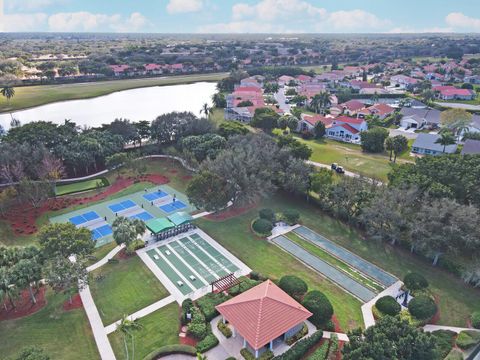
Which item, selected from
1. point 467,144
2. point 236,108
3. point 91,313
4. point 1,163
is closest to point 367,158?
point 467,144

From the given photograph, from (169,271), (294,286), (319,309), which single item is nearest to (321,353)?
(319,309)

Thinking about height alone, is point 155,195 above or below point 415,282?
below

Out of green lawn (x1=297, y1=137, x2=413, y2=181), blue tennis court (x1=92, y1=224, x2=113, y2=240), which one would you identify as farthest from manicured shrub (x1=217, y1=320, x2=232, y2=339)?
green lawn (x1=297, y1=137, x2=413, y2=181)

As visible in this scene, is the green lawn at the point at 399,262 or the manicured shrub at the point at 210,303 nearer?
the manicured shrub at the point at 210,303

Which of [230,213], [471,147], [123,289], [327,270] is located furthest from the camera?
[471,147]

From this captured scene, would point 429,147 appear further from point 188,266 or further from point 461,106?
point 188,266

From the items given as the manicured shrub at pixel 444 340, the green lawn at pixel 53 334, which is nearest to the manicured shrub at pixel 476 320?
the manicured shrub at pixel 444 340

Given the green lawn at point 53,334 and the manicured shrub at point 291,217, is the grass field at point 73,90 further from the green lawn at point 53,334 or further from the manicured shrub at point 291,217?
the manicured shrub at point 291,217
